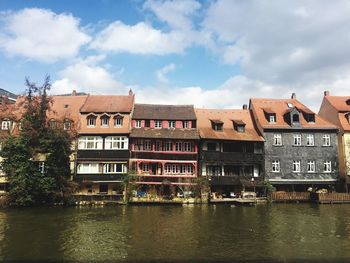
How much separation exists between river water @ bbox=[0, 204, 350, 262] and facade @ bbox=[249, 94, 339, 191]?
11.5m

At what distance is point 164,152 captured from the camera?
163 ft

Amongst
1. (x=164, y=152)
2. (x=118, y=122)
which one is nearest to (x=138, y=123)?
(x=118, y=122)

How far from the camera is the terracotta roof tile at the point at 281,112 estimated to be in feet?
173

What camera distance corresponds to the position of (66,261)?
65.4 ft

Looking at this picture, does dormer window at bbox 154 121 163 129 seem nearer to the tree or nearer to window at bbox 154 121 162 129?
window at bbox 154 121 162 129

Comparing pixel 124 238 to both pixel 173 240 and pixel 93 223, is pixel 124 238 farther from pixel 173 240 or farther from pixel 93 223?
pixel 93 223

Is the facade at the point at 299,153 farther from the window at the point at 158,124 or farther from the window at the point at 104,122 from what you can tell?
the window at the point at 104,122

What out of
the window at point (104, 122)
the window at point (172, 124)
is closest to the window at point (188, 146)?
the window at point (172, 124)

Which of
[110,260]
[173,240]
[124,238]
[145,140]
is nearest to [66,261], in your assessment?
[110,260]

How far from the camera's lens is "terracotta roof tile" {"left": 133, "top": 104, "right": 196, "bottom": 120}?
51562 millimetres

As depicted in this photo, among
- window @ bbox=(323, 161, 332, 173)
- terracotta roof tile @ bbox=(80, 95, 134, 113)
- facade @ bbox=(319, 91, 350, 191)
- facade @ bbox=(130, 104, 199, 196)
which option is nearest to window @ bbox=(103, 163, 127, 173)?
facade @ bbox=(130, 104, 199, 196)

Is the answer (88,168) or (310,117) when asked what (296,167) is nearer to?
(310,117)

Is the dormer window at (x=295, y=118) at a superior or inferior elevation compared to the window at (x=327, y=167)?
superior

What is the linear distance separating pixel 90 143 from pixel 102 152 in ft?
6.91
